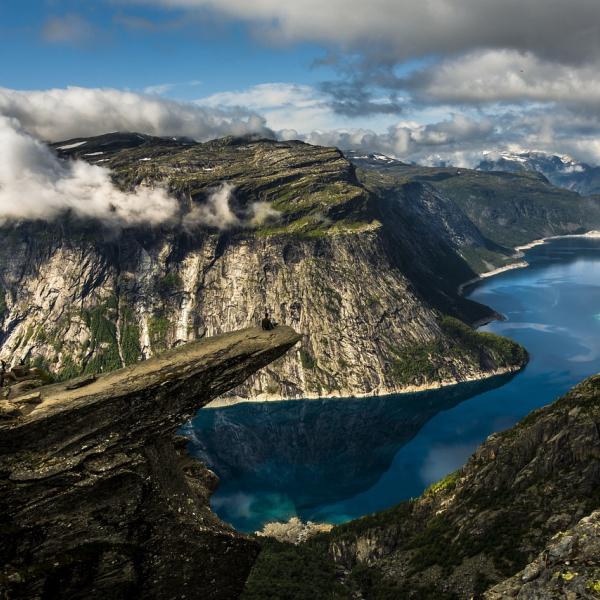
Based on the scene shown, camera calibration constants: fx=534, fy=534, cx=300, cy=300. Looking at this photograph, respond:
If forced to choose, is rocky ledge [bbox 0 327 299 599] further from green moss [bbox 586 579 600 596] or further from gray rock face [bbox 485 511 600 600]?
green moss [bbox 586 579 600 596]

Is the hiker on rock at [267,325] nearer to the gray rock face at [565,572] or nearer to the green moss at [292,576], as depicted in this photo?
the gray rock face at [565,572]

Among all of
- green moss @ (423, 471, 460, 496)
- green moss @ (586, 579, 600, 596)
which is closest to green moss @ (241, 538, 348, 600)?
green moss @ (423, 471, 460, 496)

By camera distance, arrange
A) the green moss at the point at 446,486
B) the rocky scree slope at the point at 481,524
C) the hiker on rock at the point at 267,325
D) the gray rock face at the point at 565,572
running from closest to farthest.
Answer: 1. the gray rock face at the point at 565,572
2. the hiker on rock at the point at 267,325
3. the rocky scree slope at the point at 481,524
4. the green moss at the point at 446,486

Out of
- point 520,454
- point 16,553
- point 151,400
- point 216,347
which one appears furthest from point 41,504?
point 520,454

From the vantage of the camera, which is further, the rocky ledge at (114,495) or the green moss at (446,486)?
the green moss at (446,486)

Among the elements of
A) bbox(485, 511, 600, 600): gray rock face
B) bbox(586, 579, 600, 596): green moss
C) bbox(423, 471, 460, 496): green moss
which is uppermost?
bbox(586, 579, 600, 596): green moss

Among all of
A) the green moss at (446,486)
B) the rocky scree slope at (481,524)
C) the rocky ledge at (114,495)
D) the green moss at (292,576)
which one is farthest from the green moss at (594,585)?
the green moss at (446,486)
